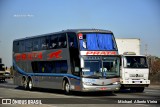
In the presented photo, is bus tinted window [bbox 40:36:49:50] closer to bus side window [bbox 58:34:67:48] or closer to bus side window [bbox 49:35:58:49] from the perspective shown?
bus side window [bbox 49:35:58:49]

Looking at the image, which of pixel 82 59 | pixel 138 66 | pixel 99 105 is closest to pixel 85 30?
pixel 82 59

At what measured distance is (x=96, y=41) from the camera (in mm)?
24250

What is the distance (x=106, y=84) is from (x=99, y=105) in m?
5.79

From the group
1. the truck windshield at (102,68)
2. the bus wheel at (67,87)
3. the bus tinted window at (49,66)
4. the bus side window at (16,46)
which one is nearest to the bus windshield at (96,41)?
the truck windshield at (102,68)

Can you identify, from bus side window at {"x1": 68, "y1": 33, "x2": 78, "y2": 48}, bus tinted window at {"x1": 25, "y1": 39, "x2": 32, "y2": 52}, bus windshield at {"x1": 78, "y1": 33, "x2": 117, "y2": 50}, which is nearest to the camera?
bus windshield at {"x1": 78, "y1": 33, "x2": 117, "y2": 50}

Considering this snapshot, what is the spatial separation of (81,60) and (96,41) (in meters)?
1.62

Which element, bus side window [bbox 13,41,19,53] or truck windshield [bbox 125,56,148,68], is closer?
truck windshield [bbox 125,56,148,68]

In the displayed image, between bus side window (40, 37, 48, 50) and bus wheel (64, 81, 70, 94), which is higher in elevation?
bus side window (40, 37, 48, 50)

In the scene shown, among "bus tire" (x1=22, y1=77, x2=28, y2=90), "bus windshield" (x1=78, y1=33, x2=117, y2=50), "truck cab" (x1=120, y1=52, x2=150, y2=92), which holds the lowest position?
"bus tire" (x1=22, y1=77, x2=28, y2=90)

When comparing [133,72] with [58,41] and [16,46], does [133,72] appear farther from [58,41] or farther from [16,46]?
[16,46]

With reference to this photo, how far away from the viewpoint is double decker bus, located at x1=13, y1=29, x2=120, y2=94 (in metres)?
23.5

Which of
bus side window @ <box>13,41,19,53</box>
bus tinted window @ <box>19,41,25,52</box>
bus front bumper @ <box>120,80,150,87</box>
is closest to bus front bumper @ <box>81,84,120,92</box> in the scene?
bus front bumper @ <box>120,80,150,87</box>

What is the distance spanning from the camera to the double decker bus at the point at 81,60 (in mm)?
23453

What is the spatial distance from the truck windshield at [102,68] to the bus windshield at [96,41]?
0.74 metres
